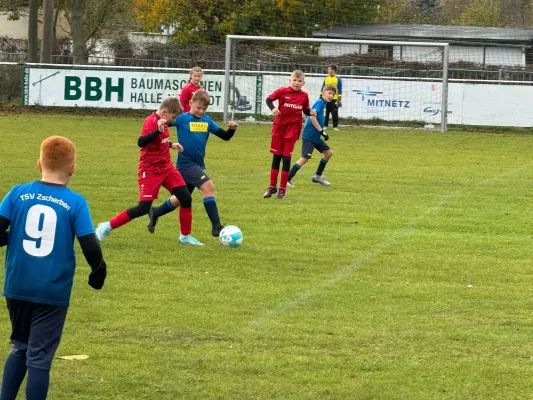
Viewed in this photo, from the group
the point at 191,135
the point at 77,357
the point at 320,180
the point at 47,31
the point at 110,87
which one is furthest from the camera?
the point at 47,31

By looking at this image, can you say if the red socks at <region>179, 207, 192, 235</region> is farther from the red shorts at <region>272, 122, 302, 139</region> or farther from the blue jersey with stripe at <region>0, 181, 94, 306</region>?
the blue jersey with stripe at <region>0, 181, 94, 306</region>

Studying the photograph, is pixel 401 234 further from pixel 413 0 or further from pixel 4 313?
pixel 413 0

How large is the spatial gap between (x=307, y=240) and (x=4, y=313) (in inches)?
181

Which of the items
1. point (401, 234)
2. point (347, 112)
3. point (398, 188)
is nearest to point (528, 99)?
point (347, 112)

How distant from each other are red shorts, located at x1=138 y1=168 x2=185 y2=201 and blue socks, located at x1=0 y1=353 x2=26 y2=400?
537 centimetres

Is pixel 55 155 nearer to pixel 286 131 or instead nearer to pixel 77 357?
pixel 77 357

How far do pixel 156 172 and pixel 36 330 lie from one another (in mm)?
5512

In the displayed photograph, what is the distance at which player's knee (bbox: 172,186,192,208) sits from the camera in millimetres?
10734

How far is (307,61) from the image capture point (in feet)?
112

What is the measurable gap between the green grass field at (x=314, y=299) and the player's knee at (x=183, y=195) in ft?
1.60

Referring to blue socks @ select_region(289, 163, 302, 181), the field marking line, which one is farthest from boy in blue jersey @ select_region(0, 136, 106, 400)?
blue socks @ select_region(289, 163, 302, 181)

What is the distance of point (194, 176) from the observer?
1125cm

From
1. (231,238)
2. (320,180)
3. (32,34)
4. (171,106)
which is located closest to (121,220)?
(231,238)

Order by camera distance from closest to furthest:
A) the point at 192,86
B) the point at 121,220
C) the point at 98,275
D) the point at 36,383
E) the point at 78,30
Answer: the point at 36,383 < the point at 98,275 < the point at 121,220 < the point at 192,86 < the point at 78,30
